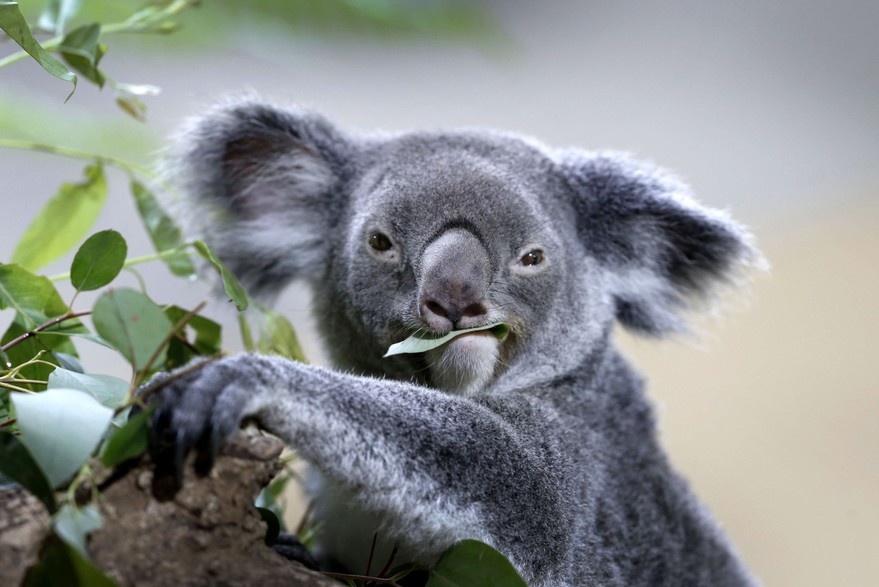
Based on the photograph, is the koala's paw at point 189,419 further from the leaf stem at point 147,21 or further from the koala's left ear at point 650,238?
the koala's left ear at point 650,238

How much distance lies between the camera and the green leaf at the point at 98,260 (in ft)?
5.54

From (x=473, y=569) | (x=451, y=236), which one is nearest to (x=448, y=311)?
(x=451, y=236)

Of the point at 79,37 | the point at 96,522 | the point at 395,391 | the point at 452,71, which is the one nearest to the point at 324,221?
the point at 79,37

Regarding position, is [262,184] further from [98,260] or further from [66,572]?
[66,572]

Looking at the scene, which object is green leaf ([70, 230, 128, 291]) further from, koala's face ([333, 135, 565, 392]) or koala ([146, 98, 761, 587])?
koala's face ([333, 135, 565, 392])

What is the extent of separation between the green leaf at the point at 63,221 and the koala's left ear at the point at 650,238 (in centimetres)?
130

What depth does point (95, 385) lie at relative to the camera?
161 cm

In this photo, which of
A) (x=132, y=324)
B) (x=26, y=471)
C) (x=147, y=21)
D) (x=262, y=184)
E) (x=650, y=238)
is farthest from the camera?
(x=262, y=184)

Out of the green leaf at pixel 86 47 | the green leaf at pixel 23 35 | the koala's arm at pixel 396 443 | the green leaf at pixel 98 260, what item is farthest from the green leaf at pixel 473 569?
the green leaf at pixel 86 47

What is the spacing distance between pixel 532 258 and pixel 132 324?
114 cm

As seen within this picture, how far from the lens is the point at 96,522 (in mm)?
1191

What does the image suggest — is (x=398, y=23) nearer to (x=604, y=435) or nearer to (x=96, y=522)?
(x=604, y=435)

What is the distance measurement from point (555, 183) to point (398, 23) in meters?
1.05

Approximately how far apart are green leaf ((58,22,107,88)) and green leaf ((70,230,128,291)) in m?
0.56
